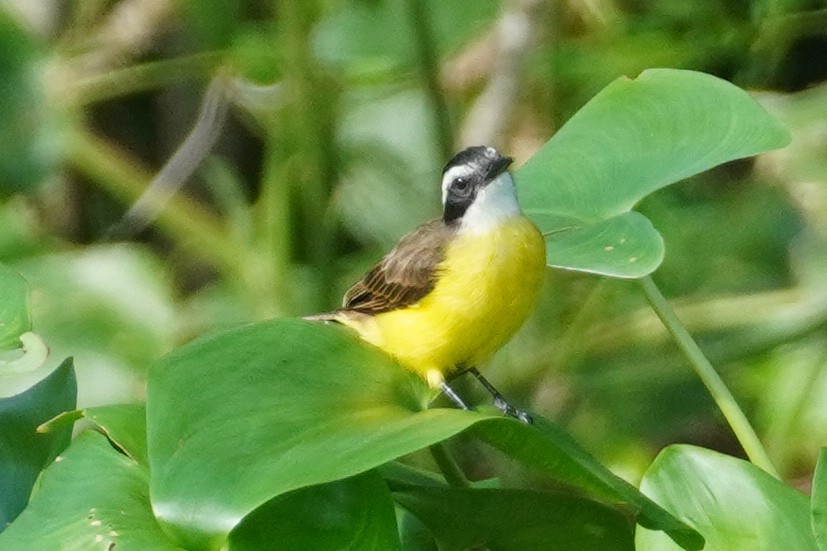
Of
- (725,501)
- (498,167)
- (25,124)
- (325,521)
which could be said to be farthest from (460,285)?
(25,124)

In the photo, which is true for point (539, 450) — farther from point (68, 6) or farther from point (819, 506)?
point (68, 6)

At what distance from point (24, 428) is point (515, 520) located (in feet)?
1.44

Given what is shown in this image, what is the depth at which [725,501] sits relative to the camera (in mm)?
1157

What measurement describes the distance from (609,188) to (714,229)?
146 centimetres

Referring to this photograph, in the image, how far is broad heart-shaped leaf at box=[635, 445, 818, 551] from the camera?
3.77 feet

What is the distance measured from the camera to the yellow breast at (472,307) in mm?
1625

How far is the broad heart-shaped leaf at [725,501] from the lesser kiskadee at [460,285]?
17.3 inches

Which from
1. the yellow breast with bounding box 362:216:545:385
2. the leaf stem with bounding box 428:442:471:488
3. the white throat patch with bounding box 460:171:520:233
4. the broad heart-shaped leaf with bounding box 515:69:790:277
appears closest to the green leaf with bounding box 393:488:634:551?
the leaf stem with bounding box 428:442:471:488

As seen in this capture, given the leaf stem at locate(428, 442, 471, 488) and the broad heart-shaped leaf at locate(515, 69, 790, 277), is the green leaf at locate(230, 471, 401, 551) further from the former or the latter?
the broad heart-shaped leaf at locate(515, 69, 790, 277)

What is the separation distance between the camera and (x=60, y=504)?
1021 millimetres

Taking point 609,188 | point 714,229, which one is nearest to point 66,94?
point 714,229

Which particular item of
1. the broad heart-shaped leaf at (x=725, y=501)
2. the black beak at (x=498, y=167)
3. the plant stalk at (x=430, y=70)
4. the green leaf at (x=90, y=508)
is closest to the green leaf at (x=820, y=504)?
the broad heart-shaped leaf at (x=725, y=501)

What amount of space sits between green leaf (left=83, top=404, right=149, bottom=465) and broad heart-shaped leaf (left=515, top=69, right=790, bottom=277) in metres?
0.47

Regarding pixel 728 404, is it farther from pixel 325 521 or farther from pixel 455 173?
pixel 455 173
